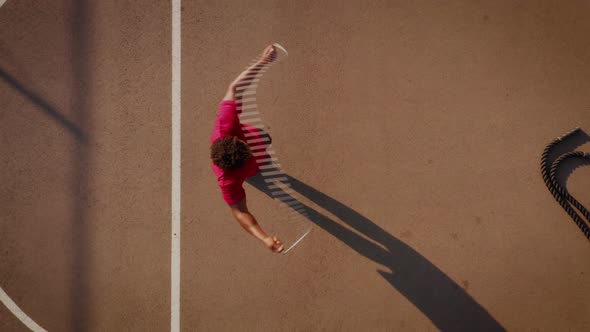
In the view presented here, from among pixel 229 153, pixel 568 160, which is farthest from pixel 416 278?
pixel 229 153

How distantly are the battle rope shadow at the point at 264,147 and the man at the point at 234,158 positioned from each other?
5 cm

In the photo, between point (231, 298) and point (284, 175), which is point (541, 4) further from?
point (231, 298)

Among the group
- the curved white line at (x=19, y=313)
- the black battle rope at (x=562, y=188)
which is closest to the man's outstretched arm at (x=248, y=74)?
the black battle rope at (x=562, y=188)

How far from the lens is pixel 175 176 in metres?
3.55

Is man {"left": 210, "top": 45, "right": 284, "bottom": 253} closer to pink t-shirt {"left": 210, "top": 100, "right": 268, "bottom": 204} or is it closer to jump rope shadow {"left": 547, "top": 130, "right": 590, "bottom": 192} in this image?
pink t-shirt {"left": 210, "top": 100, "right": 268, "bottom": 204}

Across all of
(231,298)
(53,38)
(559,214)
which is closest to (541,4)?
(559,214)

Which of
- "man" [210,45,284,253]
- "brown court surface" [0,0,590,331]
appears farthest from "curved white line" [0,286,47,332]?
"man" [210,45,284,253]

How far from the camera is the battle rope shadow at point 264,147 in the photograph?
294 cm

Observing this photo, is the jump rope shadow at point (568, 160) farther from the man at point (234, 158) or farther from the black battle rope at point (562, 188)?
the man at point (234, 158)

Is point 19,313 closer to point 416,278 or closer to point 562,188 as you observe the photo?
point 416,278

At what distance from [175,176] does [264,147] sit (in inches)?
45.8

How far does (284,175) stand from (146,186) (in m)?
1.56

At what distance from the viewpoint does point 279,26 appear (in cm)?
361

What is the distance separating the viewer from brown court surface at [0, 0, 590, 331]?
11.4 ft
